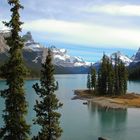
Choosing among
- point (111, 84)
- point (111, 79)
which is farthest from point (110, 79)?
point (111, 84)

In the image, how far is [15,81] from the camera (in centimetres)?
3978

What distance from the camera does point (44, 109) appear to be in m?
46.2

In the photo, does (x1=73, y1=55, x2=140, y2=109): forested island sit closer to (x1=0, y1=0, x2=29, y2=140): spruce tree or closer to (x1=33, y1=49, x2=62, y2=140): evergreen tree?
(x1=33, y1=49, x2=62, y2=140): evergreen tree

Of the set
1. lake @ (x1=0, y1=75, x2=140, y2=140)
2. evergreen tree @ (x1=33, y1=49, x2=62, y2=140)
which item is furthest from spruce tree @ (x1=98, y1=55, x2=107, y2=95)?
evergreen tree @ (x1=33, y1=49, x2=62, y2=140)

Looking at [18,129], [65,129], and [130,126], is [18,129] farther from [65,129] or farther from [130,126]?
[130,126]

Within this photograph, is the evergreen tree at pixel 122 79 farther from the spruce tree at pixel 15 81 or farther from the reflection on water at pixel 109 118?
the spruce tree at pixel 15 81

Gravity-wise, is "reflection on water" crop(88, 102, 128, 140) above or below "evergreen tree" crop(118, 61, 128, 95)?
below

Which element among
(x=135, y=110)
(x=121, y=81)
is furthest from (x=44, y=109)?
(x=121, y=81)

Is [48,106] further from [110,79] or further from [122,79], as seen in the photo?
[122,79]

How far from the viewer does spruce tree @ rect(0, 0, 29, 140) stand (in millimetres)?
39469

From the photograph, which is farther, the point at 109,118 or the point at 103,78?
the point at 103,78

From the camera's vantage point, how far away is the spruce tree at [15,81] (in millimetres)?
39469

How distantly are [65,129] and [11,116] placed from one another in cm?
4594

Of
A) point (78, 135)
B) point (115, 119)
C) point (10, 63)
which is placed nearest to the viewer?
point (10, 63)
